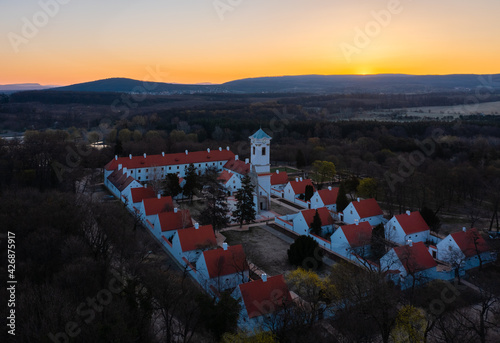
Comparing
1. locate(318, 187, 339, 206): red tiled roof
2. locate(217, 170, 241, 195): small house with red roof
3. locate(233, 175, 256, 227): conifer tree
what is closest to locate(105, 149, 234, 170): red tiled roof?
locate(217, 170, 241, 195): small house with red roof

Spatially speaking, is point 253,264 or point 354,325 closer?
point 354,325

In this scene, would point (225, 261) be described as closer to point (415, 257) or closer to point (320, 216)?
point (320, 216)

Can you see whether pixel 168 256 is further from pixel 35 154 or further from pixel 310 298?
pixel 35 154

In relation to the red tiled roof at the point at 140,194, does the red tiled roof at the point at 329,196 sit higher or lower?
lower

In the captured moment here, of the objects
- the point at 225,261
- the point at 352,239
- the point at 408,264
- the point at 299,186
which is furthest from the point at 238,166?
the point at 408,264

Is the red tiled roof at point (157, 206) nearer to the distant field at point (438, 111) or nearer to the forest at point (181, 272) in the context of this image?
the forest at point (181, 272)

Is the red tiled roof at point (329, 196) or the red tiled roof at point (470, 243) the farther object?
the red tiled roof at point (329, 196)

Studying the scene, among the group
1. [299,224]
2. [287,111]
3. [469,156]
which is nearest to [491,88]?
[287,111]

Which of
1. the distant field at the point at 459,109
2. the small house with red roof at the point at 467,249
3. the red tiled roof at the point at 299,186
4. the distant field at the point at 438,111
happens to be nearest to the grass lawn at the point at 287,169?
the red tiled roof at the point at 299,186
